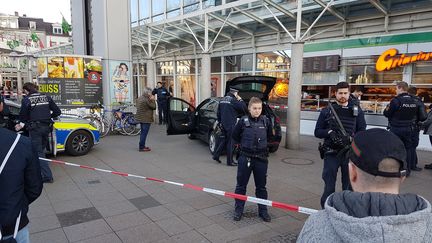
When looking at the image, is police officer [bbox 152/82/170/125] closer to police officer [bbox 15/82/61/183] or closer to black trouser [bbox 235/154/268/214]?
police officer [bbox 15/82/61/183]

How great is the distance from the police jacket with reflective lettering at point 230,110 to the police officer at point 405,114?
3.06 m

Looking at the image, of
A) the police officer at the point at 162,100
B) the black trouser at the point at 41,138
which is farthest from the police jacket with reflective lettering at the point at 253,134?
the police officer at the point at 162,100

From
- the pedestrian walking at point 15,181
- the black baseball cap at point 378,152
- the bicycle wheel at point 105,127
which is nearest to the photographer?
the black baseball cap at point 378,152

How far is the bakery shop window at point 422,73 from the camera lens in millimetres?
9062

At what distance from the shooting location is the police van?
7.45m

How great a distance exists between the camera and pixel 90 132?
8383 mm

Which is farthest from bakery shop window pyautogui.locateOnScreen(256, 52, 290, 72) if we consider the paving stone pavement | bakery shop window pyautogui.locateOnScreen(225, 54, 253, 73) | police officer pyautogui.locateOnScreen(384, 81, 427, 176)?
police officer pyautogui.locateOnScreen(384, 81, 427, 176)

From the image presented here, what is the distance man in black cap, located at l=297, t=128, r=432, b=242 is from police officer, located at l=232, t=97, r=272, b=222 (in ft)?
9.57

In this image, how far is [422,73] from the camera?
9.22 meters

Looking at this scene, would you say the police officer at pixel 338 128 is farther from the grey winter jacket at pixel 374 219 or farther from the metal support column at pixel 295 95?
the metal support column at pixel 295 95

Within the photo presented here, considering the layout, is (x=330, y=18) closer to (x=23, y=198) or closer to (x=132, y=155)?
(x=132, y=155)

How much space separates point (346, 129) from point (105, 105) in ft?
32.8

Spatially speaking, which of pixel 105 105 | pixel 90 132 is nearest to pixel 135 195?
pixel 90 132

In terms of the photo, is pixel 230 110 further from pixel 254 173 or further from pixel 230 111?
pixel 254 173
